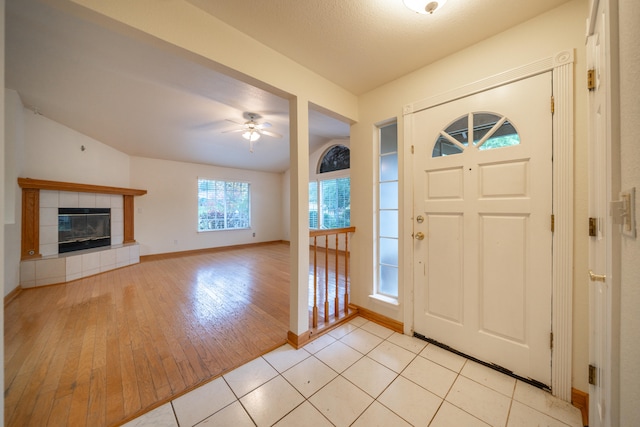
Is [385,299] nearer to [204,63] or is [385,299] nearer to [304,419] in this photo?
[304,419]

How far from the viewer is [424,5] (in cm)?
126

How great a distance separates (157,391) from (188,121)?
3.97 metres

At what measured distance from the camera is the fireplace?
12.3ft

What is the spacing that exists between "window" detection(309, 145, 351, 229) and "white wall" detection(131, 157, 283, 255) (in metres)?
2.13

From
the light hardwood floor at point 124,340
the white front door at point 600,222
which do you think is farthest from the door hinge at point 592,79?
the light hardwood floor at point 124,340

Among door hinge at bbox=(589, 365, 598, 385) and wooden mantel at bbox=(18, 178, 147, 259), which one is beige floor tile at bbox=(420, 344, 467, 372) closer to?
door hinge at bbox=(589, 365, 598, 385)

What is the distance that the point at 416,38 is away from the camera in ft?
5.35

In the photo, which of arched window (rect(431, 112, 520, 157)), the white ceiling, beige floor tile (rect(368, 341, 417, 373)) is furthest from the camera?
beige floor tile (rect(368, 341, 417, 373))

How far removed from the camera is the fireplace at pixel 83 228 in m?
3.76

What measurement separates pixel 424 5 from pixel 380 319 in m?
2.49

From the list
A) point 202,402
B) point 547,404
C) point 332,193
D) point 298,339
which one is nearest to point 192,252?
point 332,193

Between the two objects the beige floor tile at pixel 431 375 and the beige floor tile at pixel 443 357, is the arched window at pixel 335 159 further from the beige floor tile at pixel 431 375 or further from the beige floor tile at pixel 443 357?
the beige floor tile at pixel 431 375

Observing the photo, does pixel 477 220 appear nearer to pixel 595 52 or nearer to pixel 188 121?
pixel 595 52

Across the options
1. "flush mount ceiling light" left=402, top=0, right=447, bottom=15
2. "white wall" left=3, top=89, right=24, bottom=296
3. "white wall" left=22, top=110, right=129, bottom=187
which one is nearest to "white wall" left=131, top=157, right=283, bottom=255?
"white wall" left=22, top=110, right=129, bottom=187
